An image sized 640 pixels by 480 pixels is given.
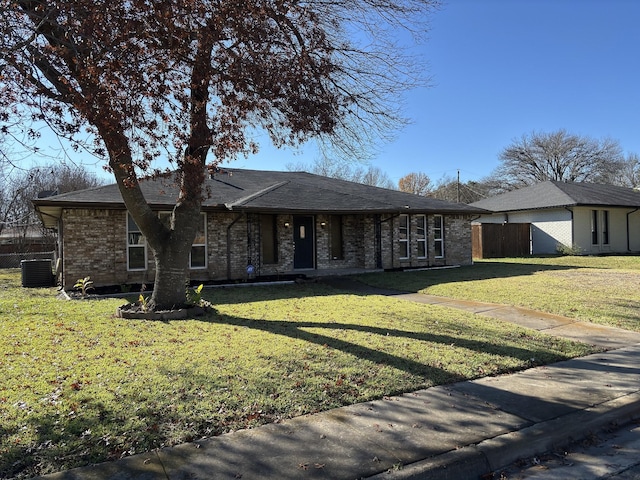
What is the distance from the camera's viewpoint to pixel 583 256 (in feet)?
75.6

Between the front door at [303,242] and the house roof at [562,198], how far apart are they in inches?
600

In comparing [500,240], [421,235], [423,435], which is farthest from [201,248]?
[500,240]

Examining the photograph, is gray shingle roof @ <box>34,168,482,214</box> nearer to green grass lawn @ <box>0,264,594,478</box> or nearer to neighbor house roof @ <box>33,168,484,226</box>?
neighbor house roof @ <box>33,168,484,226</box>

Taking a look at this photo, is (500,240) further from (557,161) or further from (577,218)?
(557,161)

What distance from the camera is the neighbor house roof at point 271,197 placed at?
41.2 feet

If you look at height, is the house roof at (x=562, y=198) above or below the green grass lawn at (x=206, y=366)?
above

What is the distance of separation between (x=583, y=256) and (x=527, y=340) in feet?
63.8

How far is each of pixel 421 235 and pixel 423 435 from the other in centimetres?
1510

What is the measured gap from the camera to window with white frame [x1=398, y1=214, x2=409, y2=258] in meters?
17.8

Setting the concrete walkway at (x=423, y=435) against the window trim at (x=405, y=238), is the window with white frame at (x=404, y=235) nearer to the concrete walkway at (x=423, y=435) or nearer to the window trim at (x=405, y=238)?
the window trim at (x=405, y=238)

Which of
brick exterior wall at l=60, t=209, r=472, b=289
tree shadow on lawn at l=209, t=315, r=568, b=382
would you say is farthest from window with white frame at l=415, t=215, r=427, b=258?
tree shadow on lawn at l=209, t=315, r=568, b=382

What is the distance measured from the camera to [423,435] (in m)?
3.68

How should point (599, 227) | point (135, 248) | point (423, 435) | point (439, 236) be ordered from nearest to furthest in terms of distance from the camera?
point (423, 435) → point (135, 248) → point (439, 236) → point (599, 227)

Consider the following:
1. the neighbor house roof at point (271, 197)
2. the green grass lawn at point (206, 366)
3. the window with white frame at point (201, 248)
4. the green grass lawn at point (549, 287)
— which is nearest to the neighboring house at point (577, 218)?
the green grass lawn at point (549, 287)
